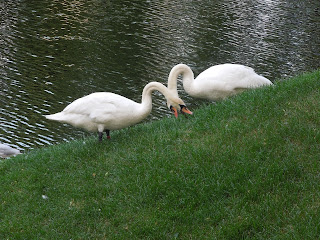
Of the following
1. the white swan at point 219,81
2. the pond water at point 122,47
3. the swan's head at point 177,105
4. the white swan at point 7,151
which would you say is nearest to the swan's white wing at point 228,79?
the white swan at point 219,81

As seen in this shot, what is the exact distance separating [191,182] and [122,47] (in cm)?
1586

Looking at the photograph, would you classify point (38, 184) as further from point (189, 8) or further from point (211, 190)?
point (189, 8)

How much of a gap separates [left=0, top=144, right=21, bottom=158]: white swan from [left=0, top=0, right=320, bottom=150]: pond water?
563mm

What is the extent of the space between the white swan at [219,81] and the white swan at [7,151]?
15.4 ft

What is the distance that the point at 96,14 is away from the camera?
2736 centimetres

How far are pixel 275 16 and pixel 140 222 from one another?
24.2 meters

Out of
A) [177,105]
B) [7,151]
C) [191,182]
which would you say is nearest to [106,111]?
[177,105]

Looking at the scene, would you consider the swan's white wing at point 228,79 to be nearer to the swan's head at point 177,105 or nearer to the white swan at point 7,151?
the swan's head at point 177,105

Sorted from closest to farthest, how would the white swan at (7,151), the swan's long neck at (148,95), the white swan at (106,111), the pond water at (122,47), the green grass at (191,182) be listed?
1. the green grass at (191,182)
2. the white swan at (106,111)
3. the swan's long neck at (148,95)
4. the white swan at (7,151)
5. the pond water at (122,47)

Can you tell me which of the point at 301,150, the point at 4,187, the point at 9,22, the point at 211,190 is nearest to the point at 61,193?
the point at 4,187

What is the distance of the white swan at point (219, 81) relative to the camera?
9.99 m

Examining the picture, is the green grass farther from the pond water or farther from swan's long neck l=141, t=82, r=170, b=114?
the pond water

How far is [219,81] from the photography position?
9.98 metres

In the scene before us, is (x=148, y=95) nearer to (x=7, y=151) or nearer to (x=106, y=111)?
(x=106, y=111)
